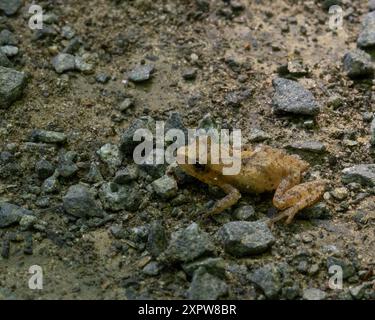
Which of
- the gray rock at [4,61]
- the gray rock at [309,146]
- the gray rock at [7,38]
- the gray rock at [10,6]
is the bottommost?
the gray rock at [309,146]

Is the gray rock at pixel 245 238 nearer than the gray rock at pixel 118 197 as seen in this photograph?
Yes

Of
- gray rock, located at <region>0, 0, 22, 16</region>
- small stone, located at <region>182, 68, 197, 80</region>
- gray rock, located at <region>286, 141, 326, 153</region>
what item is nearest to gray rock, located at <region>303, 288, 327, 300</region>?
gray rock, located at <region>286, 141, 326, 153</region>

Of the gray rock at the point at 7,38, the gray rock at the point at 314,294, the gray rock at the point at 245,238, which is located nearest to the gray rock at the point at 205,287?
the gray rock at the point at 245,238

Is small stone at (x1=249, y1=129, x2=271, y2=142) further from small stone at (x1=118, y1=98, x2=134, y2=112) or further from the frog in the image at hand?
small stone at (x1=118, y1=98, x2=134, y2=112)

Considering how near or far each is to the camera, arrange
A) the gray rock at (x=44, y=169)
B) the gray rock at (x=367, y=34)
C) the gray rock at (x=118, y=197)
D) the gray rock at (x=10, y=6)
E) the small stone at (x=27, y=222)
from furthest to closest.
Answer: the gray rock at (x=10, y=6) → the gray rock at (x=367, y=34) → the gray rock at (x=44, y=169) → the gray rock at (x=118, y=197) → the small stone at (x=27, y=222)

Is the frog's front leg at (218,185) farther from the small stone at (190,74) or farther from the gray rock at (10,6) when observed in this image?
the gray rock at (10,6)

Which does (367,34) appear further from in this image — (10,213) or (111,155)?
(10,213)
